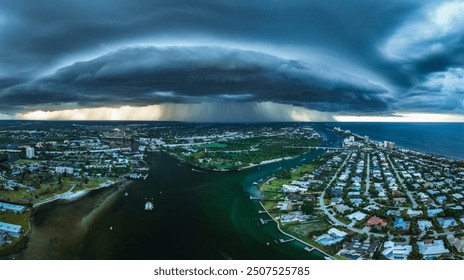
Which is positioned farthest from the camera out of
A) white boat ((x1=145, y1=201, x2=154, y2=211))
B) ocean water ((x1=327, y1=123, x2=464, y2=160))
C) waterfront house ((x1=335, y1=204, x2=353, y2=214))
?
ocean water ((x1=327, y1=123, x2=464, y2=160))

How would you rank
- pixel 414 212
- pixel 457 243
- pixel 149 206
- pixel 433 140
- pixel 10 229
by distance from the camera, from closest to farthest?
1. pixel 457 243
2. pixel 10 229
3. pixel 414 212
4. pixel 149 206
5. pixel 433 140

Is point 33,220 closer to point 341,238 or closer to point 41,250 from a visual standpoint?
point 41,250

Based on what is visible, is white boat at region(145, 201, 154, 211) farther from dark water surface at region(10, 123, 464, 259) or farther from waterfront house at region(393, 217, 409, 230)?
waterfront house at region(393, 217, 409, 230)

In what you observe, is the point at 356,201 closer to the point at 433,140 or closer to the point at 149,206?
the point at 149,206

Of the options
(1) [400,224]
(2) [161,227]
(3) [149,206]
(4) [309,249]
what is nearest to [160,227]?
(2) [161,227]

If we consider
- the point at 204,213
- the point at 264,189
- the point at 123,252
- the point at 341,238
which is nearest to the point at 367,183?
the point at 264,189

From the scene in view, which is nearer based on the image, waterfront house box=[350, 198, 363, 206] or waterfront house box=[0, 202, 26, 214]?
waterfront house box=[0, 202, 26, 214]

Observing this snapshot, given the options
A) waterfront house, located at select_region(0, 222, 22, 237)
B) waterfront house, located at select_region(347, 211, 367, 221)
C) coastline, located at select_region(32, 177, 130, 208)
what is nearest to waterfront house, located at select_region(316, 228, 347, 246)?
waterfront house, located at select_region(347, 211, 367, 221)
